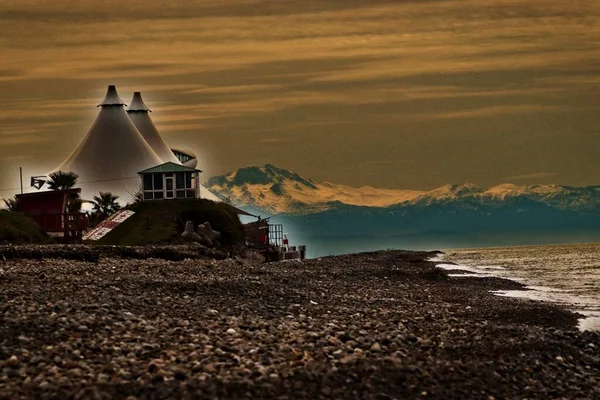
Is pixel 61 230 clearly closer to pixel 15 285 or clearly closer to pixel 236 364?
pixel 15 285

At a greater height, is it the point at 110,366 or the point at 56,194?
the point at 56,194

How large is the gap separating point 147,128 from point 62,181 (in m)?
25.8

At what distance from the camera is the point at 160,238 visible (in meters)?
57.1

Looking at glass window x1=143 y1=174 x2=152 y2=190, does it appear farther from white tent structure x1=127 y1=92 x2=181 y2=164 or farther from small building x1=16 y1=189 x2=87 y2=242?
white tent structure x1=127 y1=92 x2=181 y2=164

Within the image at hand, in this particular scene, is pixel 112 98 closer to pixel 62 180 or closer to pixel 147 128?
pixel 147 128

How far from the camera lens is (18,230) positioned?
150 ft

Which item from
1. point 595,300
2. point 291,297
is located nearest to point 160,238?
point 595,300

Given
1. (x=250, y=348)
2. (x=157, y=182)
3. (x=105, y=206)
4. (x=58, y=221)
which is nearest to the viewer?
(x=250, y=348)

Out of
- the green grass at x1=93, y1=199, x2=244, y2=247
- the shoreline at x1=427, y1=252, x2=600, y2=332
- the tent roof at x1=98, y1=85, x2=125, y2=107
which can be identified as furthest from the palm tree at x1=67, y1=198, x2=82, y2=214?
the tent roof at x1=98, y1=85, x2=125, y2=107

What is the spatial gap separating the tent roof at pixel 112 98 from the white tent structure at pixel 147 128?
8220 millimetres

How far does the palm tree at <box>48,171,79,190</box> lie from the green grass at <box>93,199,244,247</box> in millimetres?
16729

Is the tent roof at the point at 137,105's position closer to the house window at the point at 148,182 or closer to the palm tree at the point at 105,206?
the palm tree at the point at 105,206

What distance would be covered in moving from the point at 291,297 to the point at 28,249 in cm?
1432

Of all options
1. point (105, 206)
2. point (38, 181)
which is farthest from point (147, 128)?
point (105, 206)
